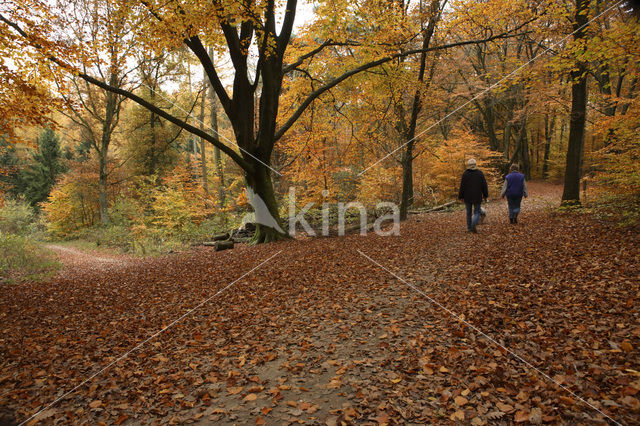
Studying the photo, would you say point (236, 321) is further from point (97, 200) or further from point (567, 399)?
point (97, 200)

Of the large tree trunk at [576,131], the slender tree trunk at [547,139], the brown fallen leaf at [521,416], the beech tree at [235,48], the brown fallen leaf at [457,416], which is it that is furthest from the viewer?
the slender tree trunk at [547,139]

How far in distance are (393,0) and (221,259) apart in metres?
11.2

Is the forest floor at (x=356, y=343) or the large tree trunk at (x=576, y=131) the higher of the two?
the large tree trunk at (x=576, y=131)

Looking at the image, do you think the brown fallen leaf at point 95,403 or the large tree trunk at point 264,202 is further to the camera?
the large tree trunk at point 264,202

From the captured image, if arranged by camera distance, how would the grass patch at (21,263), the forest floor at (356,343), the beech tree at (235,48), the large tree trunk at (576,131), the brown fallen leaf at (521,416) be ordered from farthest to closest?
the large tree trunk at (576,131)
the grass patch at (21,263)
the beech tree at (235,48)
the forest floor at (356,343)
the brown fallen leaf at (521,416)

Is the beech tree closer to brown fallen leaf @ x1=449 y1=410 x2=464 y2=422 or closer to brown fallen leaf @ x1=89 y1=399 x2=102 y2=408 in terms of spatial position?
brown fallen leaf @ x1=89 y1=399 x2=102 y2=408

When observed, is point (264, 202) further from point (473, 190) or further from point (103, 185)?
point (103, 185)

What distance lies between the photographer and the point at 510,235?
809cm

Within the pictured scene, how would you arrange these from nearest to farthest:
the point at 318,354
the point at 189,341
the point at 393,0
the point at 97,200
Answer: the point at 318,354 → the point at 189,341 → the point at 393,0 → the point at 97,200

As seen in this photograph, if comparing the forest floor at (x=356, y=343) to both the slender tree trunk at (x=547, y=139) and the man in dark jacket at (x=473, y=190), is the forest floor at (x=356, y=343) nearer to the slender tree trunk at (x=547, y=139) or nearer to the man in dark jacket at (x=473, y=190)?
the man in dark jacket at (x=473, y=190)

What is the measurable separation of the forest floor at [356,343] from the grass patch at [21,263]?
193cm

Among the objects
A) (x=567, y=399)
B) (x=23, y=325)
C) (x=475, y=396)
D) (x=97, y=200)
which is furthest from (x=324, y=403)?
(x=97, y=200)

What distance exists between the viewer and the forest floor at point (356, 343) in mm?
2879

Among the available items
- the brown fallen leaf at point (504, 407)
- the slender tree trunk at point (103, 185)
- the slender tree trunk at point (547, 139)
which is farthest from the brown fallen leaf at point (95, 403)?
the slender tree trunk at point (547, 139)
